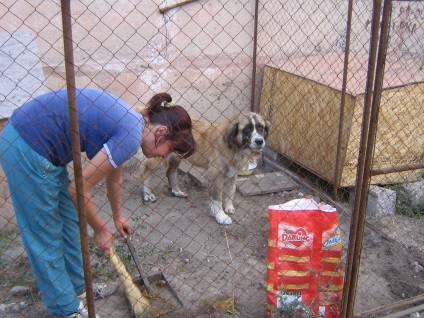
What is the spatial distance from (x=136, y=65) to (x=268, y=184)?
2.04m

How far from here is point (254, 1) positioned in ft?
19.0

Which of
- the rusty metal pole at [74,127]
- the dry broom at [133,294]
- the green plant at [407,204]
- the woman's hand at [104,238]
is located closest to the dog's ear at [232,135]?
the green plant at [407,204]

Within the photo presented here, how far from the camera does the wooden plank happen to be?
5.32 meters

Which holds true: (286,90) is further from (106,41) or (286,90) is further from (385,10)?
(385,10)

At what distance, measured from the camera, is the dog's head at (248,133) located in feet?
15.0

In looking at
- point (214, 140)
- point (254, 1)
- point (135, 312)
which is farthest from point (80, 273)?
point (254, 1)

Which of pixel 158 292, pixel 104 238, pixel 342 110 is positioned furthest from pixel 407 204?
pixel 104 238

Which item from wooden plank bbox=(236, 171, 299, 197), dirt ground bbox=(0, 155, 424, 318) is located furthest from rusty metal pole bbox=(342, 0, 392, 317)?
wooden plank bbox=(236, 171, 299, 197)

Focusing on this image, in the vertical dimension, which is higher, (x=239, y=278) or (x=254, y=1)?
(x=254, y=1)

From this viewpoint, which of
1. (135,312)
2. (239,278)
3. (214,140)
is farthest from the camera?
(214,140)

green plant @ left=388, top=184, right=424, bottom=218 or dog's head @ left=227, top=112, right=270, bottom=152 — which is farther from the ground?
dog's head @ left=227, top=112, right=270, bottom=152

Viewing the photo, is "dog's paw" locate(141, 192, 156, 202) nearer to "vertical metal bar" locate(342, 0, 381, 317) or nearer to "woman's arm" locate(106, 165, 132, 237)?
"woman's arm" locate(106, 165, 132, 237)

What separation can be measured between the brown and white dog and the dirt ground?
0.57 ft

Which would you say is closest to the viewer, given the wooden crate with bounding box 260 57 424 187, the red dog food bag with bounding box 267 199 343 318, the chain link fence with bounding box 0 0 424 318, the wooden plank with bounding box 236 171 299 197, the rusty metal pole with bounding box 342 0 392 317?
the rusty metal pole with bounding box 342 0 392 317
